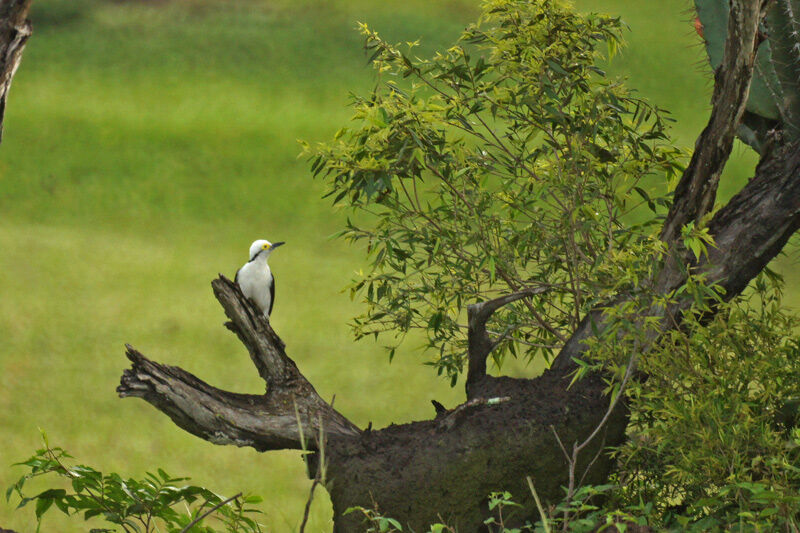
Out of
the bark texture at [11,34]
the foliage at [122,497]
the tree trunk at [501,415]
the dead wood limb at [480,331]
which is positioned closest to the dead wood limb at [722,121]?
the tree trunk at [501,415]

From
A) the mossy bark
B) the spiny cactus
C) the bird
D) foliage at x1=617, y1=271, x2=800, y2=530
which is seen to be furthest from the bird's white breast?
the spiny cactus

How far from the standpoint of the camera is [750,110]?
3.75 metres

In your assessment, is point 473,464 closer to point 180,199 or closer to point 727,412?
point 727,412

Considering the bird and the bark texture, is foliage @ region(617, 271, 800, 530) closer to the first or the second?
the bird

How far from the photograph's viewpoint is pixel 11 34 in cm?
331

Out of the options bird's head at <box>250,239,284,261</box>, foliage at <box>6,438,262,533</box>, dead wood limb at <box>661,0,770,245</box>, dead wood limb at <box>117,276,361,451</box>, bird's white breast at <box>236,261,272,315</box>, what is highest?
bird's head at <box>250,239,284,261</box>

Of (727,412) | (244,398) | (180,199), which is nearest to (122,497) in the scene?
(244,398)

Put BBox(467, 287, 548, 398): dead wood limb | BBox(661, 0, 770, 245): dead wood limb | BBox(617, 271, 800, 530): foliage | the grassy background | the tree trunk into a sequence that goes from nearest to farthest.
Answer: BBox(617, 271, 800, 530): foliage, BBox(661, 0, 770, 245): dead wood limb, the tree trunk, BBox(467, 287, 548, 398): dead wood limb, the grassy background

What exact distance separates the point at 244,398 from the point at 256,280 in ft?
2.09

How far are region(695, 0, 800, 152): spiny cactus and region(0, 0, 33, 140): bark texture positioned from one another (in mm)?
2707

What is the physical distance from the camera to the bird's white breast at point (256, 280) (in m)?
4.19

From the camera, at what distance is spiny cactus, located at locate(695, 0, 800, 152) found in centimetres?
366

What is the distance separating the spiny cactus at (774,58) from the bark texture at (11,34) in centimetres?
271

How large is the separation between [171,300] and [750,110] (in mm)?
4823
